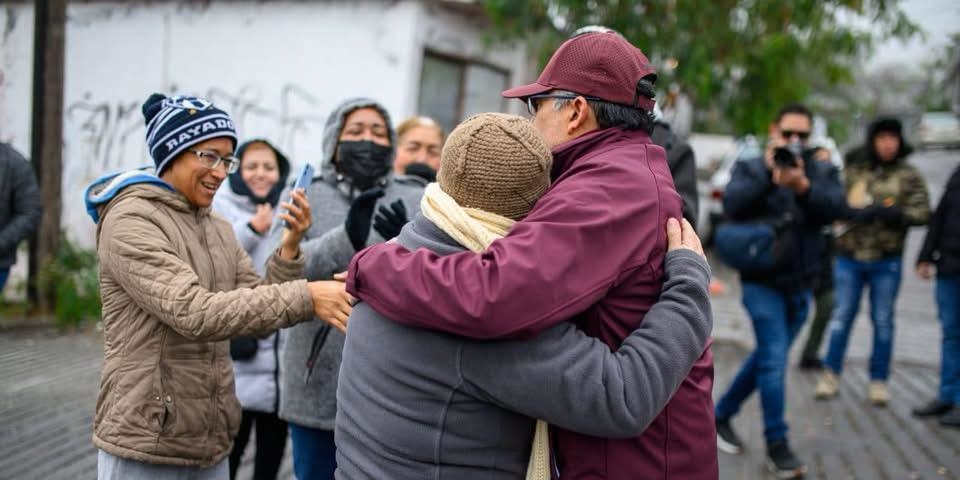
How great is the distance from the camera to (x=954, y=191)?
5.54 metres

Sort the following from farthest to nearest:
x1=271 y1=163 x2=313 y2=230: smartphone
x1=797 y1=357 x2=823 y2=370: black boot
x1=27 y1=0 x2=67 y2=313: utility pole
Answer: x1=27 y1=0 x2=67 y2=313: utility pole, x1=797 y1=357 x2=823 y2=370: black boot, x1=271 y1=163 x2=313 y2=230: smartphone

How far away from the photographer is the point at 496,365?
1562 mm

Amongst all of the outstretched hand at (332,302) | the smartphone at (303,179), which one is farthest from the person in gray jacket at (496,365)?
the smartphone at (303,179)

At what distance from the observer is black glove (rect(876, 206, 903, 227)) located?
5742 millimetres

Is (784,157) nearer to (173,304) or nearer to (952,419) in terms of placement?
(952,419)

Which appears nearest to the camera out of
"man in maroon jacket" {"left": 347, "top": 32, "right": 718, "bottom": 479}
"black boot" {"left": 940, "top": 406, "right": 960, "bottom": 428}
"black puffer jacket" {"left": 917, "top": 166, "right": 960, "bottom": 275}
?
"man in maroon jacket" {"left": 347, "top": 32, "right": 718, "bottom": 479}

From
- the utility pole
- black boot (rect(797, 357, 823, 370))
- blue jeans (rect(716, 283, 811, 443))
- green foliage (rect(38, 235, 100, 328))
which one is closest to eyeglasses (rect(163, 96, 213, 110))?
blue jeans (rect(716, 283, 811, 443))

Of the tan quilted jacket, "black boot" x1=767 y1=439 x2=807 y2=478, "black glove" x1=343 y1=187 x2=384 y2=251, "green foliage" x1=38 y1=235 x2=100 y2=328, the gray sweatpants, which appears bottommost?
"green foliage" x1=38 y1=235 x2=100 y2=328

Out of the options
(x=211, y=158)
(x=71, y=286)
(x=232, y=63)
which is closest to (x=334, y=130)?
(x=211, y=158)

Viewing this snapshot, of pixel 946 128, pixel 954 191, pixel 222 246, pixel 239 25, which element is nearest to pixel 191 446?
pixel 222 246

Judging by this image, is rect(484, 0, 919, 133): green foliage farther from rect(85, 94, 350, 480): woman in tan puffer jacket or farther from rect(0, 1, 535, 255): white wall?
rect(85, 94, 350, 480): woman in tan puffer jacket

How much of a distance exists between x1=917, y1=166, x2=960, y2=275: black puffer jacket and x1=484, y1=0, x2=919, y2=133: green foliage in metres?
2.05

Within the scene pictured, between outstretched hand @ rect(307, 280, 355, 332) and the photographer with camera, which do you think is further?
the photographer with camera

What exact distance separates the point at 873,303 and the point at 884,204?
772 millimetres
